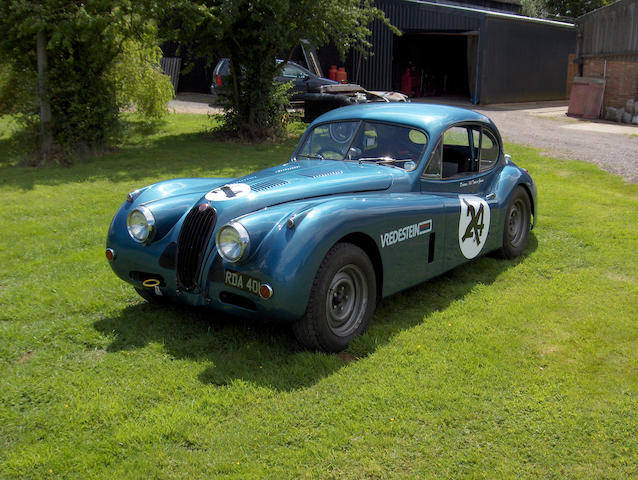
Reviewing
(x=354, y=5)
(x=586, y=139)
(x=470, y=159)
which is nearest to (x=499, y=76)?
(x=586, y=139)

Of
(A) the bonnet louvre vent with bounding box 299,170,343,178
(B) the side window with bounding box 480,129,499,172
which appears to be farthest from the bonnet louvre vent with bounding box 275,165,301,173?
Result: (B) the side window with bounding box 480,129,499,172

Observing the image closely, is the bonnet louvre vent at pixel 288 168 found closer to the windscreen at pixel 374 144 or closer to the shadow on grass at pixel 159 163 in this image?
the windscreen at pixel 374 144

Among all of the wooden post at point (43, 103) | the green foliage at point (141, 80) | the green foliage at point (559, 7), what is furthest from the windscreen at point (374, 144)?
the green foliage at point (559, 7)

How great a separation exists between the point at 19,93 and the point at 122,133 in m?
2.02

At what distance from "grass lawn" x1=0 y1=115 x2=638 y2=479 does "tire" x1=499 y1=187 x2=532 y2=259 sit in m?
0.17

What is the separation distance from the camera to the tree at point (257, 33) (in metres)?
12.3

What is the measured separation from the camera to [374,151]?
5434 mm

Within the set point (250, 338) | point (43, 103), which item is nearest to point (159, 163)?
point (43, 103)

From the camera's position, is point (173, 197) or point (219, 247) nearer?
point (219, 247)

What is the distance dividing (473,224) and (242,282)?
2.47m

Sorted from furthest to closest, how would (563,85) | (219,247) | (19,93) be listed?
(563,85)
(19,93)
(219,247)

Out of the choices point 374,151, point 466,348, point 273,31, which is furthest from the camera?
point 273,31

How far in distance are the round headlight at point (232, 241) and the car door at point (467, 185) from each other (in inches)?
75.0

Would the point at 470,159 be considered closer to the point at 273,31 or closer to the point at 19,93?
the point at 273,31
